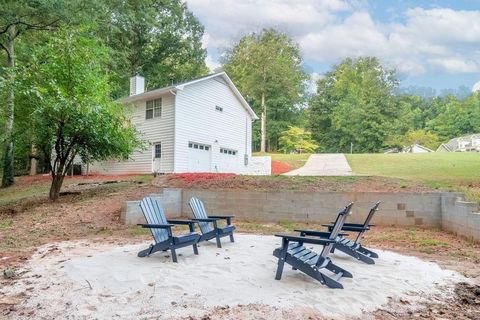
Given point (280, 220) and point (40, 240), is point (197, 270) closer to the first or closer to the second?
point (40, 240)

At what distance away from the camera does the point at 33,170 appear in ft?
76.5

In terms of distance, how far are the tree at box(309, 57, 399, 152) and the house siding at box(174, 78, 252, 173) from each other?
60.4 feet

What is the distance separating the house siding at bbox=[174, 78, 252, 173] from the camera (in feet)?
58.4

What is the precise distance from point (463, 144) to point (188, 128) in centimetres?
3738

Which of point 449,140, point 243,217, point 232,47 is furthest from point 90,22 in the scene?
point 449,140

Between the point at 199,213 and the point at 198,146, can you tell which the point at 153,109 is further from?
the point at 199,213

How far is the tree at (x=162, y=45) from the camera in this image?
2742cm

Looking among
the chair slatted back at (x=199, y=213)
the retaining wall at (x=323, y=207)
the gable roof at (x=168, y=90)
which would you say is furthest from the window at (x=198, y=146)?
the chair slatted back at (x=199, y=213)

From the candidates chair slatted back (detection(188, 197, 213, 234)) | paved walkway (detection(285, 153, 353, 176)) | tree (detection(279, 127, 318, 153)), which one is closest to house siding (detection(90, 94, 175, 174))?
paved walkway (detection(285, 153, 353, 176))

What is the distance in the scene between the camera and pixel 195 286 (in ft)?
13.2

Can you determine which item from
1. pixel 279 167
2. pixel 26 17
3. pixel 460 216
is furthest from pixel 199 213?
pixel 279 167

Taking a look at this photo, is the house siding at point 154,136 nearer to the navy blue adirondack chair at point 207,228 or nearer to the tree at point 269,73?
the navy blue adirondack chair at point 207,228

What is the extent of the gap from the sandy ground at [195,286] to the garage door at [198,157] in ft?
41.9

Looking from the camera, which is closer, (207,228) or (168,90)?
(207,228)
